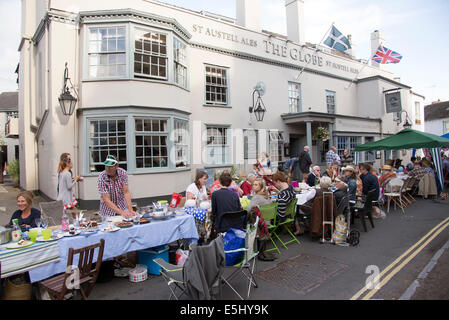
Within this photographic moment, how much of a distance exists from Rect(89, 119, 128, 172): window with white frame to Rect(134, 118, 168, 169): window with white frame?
52cm

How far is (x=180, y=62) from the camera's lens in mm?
11961

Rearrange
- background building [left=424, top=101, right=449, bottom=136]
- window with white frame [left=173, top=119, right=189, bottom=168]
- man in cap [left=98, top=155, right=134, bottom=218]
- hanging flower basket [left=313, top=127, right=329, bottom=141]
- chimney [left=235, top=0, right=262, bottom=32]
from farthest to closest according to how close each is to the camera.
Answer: background building [left=424, top=101, right=449, bottom=136]
hanging flower basket [left=313, top=127, right=329, bottom=141]
chimney [left=235, top=0, right=262, bottom=32]
window with white frame [left=173, top=119, right=189, bottom=168]
man in cap [left=98, top=155, right=134, bottom=218]

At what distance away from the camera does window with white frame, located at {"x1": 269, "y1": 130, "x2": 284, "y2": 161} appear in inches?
616

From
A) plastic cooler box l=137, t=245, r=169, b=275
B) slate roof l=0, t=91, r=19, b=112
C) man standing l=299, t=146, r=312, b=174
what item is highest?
slate roof l=0, t=91, r=19, b=112

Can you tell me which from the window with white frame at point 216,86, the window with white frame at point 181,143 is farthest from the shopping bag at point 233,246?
the window with white frame at point 216,86

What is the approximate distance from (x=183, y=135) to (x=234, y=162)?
327 cm

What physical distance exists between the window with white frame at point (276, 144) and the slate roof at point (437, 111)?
33.3m

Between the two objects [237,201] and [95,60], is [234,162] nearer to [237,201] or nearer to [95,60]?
[95,60]

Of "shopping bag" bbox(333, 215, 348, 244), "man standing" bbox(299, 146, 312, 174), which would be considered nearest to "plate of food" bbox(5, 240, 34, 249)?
"shopping bag" bbox(333, 215, 348, 244)

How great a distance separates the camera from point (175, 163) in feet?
37.0

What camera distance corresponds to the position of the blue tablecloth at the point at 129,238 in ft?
12.6

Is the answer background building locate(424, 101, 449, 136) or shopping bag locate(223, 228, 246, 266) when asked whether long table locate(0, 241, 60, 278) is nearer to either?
shopping bag locate(223, 228, 246, 266)

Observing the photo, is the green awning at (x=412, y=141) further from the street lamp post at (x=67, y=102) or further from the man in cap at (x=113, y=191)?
the street lamp post at (x=67, y=102)
